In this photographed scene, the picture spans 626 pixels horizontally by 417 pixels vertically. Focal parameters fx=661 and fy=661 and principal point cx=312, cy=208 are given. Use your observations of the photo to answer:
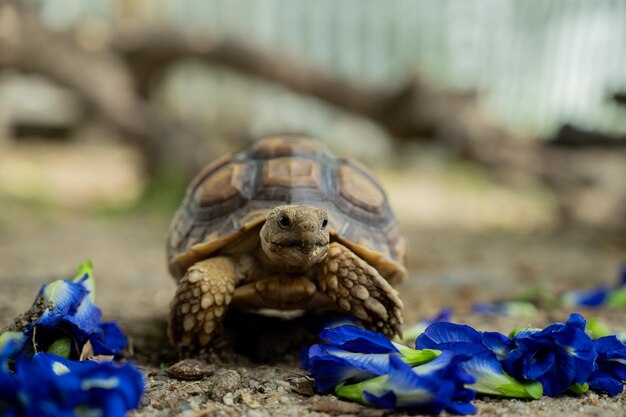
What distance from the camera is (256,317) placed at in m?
2.87

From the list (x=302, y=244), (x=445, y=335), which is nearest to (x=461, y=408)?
(x=445, y=335)

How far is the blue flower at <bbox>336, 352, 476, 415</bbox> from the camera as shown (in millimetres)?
→ 1708

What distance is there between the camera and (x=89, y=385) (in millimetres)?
1522

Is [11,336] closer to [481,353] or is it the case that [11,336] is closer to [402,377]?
[402,377]

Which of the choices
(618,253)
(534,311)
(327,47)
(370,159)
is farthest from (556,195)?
(327,47)

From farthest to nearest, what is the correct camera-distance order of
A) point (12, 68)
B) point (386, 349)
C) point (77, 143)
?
point (77, 143) < point (12, 68) < point (386, 349)

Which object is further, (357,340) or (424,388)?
(357,340)

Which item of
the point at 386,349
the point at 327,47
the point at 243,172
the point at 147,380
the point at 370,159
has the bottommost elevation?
the point at 147,380

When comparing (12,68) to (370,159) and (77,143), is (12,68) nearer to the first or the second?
(77,143)

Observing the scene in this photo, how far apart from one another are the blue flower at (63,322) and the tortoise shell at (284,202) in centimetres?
45

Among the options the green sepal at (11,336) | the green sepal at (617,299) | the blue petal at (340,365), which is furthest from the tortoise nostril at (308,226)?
the green sepal at (617,299)

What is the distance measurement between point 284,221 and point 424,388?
68 cm

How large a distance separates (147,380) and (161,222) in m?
4.82

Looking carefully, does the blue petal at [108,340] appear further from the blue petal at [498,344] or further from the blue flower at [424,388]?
the blue petal at [498,344]
